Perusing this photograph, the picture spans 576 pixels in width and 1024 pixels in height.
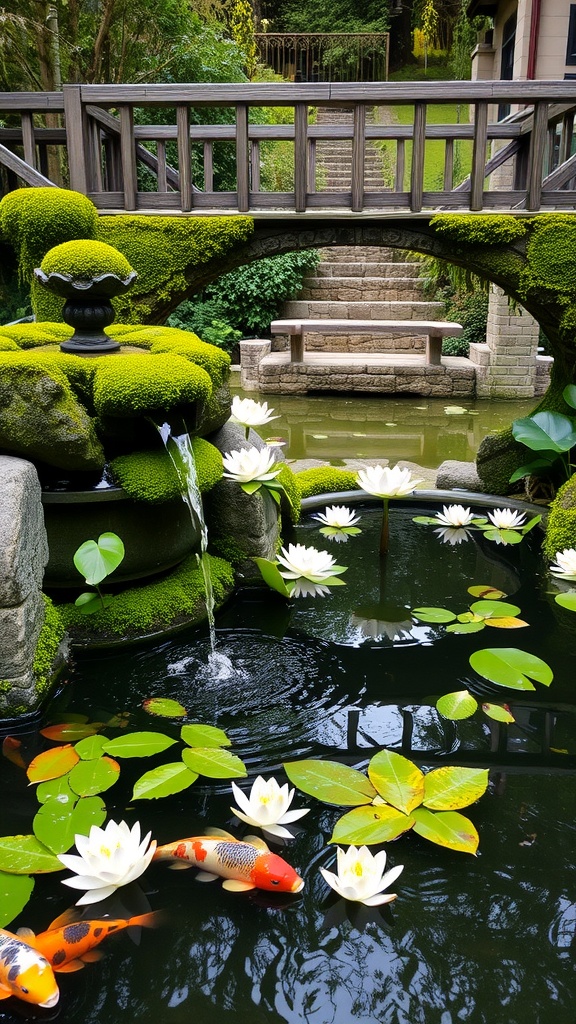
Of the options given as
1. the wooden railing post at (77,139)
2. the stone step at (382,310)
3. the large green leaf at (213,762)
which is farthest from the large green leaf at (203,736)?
the stone step at (382,310)

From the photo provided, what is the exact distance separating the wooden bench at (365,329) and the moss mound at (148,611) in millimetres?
7720

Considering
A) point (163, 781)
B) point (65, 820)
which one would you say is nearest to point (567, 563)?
point (163, 781)

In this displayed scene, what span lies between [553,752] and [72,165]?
5534 millimetres

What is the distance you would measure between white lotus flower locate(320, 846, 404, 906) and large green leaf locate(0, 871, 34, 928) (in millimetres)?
826

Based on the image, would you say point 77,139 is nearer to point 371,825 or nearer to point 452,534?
point 452,534

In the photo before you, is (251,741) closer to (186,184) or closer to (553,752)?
(553,752)

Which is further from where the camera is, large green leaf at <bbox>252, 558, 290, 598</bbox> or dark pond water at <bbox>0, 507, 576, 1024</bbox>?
large green leaf at <bbox>252, 558, 290, 598</bbox>

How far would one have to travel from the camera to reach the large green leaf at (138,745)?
2756 millimetres

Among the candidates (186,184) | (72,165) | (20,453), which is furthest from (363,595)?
(72,165)

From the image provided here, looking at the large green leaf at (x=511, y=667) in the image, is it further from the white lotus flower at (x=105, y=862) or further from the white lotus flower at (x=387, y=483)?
the white lotus flower at (x=105, y=862)

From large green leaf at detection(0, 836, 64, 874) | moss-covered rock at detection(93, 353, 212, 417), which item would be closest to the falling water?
moss-covered rock at detection(93, 353, 212, 417)

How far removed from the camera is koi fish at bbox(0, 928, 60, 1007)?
6.01 ft

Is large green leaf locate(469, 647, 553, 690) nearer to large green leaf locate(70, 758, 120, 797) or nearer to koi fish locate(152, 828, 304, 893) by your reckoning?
koi fish locate(152, 828, 304, 893)

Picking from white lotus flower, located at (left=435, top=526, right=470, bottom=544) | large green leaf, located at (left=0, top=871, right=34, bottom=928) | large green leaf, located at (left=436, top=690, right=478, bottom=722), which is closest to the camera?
large green leaf, located at (left=0, top=871, right=34, bottom=928)
